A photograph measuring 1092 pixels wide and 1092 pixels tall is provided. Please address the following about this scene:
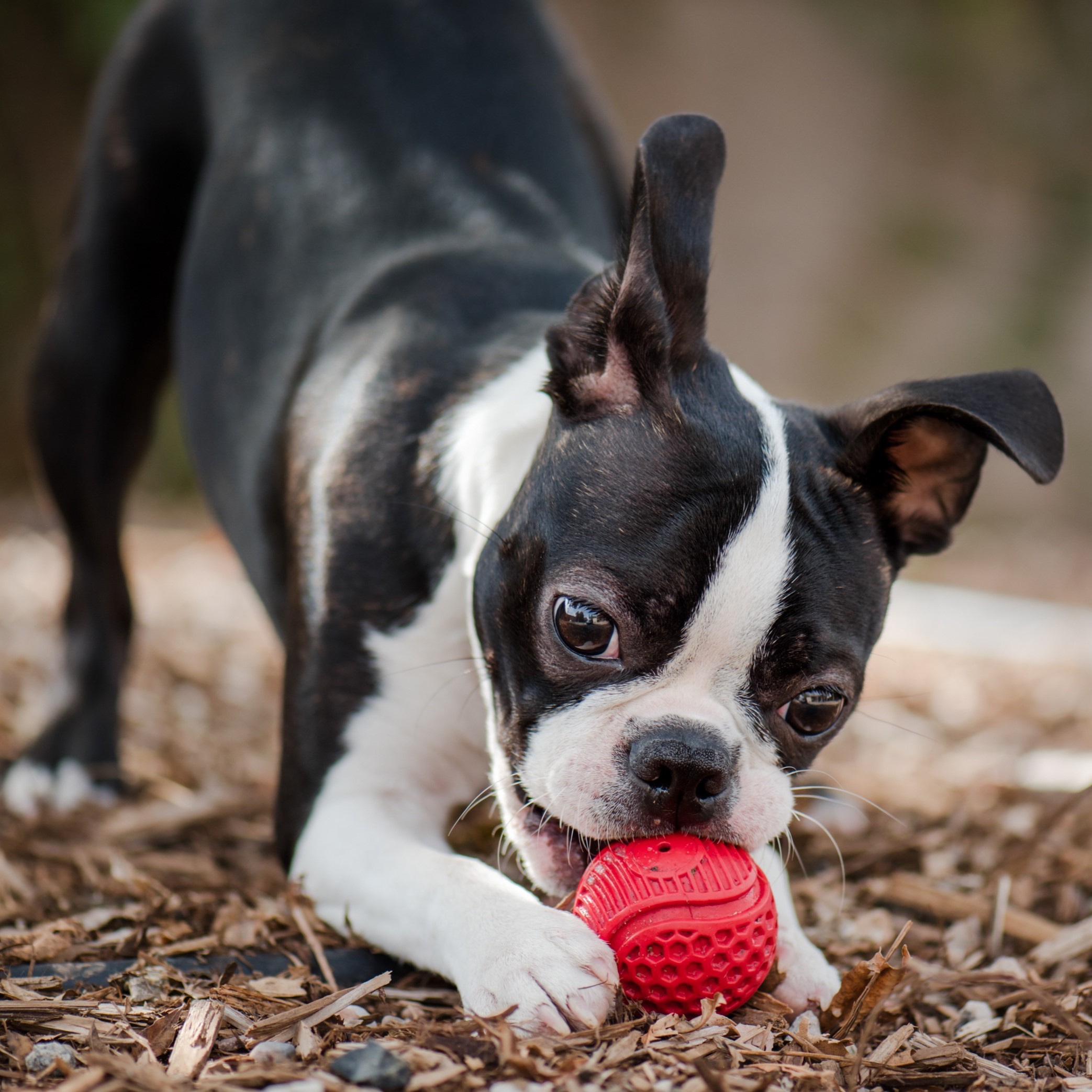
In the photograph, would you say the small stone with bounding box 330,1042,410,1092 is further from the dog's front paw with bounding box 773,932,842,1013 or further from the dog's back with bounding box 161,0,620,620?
the dog's back with bounding box 161,0,620,620

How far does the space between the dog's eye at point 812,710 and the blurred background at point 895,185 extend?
874cm

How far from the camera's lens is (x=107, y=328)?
13.1 ft

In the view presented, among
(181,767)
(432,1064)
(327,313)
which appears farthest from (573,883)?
(181,767)

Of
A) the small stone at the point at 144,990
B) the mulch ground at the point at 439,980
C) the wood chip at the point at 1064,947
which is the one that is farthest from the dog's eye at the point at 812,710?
the small stone at the point at 144,990

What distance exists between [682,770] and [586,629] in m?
0.29

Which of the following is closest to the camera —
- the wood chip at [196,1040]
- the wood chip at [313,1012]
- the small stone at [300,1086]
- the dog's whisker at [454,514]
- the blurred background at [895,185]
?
the small stone at [300,1086]

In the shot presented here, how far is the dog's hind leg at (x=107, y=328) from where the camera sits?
12.9ft

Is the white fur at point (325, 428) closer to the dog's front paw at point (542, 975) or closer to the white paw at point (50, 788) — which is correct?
the dog's front paw at point (542, 975)

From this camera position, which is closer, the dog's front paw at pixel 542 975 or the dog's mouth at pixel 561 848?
the dog's front paw at pixel 542 975

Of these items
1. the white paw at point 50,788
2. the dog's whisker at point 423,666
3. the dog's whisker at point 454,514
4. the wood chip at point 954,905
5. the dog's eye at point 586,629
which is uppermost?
the dog's whisker at point 454,514

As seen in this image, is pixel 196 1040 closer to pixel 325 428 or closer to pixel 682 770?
pixel 682 770

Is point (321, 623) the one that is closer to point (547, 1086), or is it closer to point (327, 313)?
point (327, 313)

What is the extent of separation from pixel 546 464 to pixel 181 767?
2040mm

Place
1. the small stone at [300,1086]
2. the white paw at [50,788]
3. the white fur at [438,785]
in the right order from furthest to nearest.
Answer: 1. the white paw at [50,788]
2. the white fur at [438,785]
3. the small stone at [300,1086]
